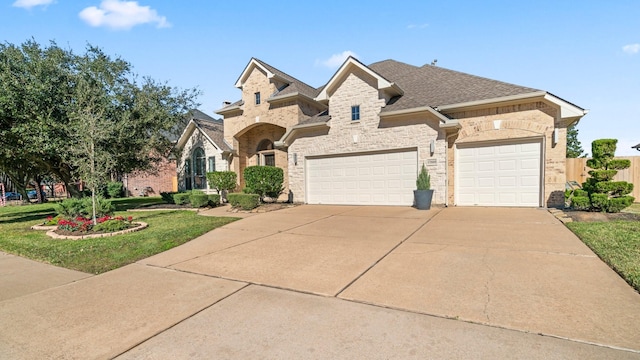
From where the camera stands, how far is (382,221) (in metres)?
8.45

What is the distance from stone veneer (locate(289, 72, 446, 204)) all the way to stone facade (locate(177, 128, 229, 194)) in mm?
5361

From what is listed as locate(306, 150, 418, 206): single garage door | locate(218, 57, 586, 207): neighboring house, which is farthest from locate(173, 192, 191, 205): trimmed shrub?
locate(306, 150, 418, 206): single garage door

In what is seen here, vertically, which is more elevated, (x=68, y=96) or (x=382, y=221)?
(x=68, y=96)

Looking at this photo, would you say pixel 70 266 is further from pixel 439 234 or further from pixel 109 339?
pixel 439 234

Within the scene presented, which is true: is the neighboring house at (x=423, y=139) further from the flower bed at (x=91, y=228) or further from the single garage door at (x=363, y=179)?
the flower bed at (x=91, y=228)

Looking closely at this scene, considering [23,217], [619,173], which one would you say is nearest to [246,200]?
[23,217]

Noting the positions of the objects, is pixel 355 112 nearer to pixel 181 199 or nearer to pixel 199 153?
pixel 181 199

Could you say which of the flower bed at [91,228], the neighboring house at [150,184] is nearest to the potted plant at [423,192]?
the flower bed at [91,228]

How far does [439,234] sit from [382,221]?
6.77 ft

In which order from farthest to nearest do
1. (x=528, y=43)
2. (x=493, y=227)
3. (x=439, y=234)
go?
(x=528, y=43) < (x=493, y=227) < (x=439, y=234)

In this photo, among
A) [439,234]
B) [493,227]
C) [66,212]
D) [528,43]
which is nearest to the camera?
[439,234]

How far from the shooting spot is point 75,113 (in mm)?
10328

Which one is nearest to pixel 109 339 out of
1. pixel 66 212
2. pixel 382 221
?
pixel 382 221

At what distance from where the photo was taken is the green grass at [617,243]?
405 cm
